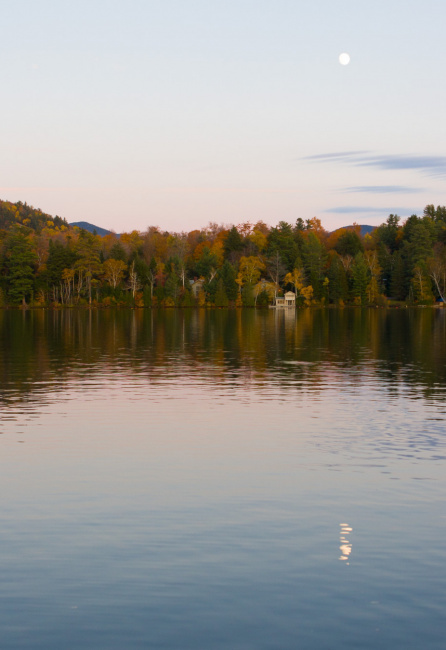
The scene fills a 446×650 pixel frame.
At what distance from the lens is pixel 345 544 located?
516 inches

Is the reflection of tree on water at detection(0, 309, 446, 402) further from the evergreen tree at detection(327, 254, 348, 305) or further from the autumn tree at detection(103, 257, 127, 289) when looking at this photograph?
the evergreen tree at detection(327, 254, 348, 305)

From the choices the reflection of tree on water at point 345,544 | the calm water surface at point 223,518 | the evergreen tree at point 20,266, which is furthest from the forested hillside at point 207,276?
the reflection of tree on water at point 345,544

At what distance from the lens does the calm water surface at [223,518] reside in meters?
10.1

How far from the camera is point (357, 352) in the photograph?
5678 cm

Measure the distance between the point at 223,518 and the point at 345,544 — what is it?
2638mm

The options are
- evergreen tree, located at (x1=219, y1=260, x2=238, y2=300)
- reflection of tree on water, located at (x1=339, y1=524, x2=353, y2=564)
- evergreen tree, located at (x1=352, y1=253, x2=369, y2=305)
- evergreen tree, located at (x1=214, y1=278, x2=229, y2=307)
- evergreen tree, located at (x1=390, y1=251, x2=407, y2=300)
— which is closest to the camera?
reflection of tree on water, located at (x1=339, y1=524, x2=353, y2=564)

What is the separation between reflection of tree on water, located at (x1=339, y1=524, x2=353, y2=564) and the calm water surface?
2.4 inches

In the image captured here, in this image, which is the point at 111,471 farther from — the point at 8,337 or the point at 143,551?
the point at 8,337

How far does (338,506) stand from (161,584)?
17.8ft

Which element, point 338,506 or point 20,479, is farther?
point 20,479

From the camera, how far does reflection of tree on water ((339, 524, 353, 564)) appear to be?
12.5 metres

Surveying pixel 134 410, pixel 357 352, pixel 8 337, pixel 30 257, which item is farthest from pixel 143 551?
pixel 30 257

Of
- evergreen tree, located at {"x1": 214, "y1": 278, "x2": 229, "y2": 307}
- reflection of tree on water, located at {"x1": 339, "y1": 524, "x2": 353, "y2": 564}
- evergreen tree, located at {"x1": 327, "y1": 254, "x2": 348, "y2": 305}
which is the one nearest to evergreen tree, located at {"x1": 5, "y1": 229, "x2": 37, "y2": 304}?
evergreen tree, located at {"x1": 214, "y1": 278, "x2": 229, "y2": 307}

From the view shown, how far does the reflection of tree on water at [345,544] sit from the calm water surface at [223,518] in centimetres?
6
